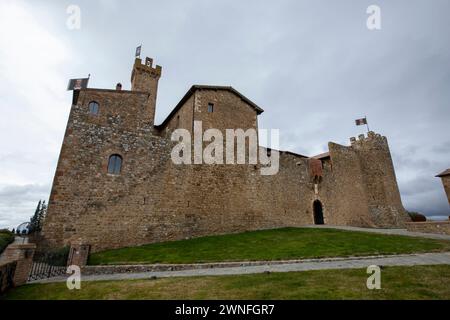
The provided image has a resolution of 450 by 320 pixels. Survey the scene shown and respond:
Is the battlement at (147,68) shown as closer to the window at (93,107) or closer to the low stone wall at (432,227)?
the window at (93,107)

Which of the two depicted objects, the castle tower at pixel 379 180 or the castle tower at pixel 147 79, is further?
the castle tower at pixel 379 180

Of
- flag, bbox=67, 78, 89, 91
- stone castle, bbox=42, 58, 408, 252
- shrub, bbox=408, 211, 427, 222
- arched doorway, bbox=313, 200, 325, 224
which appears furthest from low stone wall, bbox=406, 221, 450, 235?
flag, bbox=67, 78, 89, 91

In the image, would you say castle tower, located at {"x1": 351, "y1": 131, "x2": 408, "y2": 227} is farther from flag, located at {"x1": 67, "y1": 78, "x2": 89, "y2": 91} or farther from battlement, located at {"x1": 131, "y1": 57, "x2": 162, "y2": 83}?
flag, located at {"x1": 67, "y1": 78, "x2": 89, "y2": 91}

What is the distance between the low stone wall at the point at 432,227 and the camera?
55.7 ft

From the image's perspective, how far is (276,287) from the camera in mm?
5895

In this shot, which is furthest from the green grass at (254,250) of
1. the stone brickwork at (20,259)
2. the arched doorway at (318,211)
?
the arched doorway at (318,211)

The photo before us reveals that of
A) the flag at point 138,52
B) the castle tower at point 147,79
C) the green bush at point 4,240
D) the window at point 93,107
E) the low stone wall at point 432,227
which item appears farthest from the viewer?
the flag at point 138,52

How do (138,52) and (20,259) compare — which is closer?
(20,259)

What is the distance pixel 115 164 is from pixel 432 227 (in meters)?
23.5

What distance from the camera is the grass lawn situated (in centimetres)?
521

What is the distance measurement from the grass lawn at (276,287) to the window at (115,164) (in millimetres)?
7685

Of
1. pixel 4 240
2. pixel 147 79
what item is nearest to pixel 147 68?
pixel 147 79

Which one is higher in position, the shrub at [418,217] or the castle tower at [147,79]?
the castle tower at [147,79]

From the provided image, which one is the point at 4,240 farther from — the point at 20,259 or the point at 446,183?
the point at 446,183
